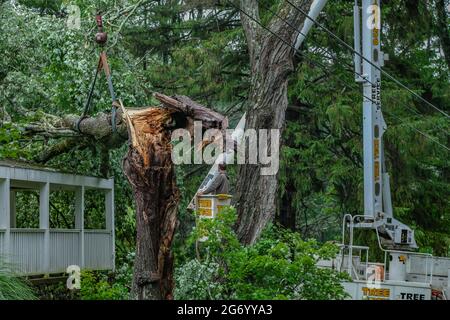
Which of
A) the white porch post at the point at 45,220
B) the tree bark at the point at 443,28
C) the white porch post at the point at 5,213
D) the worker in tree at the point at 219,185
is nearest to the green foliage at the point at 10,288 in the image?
the white porch post at the point at 5,213

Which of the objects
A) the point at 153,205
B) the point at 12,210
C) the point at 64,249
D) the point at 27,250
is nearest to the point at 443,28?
the point at 12,210

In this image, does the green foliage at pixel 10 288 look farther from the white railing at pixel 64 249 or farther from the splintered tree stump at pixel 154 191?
the white railing at pixel 64 249

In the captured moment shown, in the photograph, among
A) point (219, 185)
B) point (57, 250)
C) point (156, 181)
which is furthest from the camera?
point (57, 250)

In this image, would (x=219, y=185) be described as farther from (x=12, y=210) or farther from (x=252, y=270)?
(x=12, y=210)

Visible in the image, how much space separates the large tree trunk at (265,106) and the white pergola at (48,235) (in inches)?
113

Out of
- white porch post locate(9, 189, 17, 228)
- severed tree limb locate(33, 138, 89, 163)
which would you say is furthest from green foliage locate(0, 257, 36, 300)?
white porch post locate(9, 189, 17, 228)

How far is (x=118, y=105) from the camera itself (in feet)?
44.2

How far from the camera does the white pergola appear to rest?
49.0ft

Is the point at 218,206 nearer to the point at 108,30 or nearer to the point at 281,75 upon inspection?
the point at 281,75

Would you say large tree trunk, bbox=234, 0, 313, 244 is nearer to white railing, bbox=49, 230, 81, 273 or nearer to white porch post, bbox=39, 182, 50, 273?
white railing, bbox=49, 230, 81, 273

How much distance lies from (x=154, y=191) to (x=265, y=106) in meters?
5.77

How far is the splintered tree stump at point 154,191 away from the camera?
11.3m

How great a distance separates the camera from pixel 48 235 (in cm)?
1616

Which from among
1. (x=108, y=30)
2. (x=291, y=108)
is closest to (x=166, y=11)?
(x=291, y=108)
